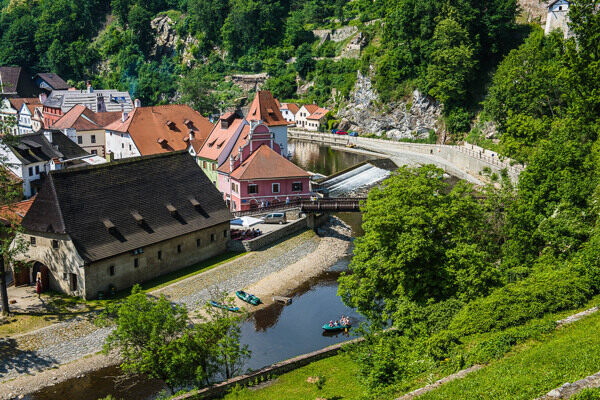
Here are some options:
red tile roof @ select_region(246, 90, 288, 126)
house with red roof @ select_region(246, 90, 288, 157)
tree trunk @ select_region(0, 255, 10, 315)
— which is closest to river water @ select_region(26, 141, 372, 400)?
tree trunk @ select_region(0, 255, 10, 315)

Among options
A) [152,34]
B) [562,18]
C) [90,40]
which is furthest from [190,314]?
[90,40]

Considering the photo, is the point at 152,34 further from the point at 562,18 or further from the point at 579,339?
the point at 579,339

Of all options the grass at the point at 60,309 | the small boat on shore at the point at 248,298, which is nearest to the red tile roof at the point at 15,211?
the grass at the point at 60,309

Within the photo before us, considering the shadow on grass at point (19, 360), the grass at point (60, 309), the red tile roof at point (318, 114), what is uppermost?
the red tile roof at point (318, 114)

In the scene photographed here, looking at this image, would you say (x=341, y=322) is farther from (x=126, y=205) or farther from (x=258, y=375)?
(x=126, y=205)

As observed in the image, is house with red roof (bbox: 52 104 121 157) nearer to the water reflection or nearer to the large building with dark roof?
the water reflection

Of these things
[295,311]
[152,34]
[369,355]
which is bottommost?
[295,311]

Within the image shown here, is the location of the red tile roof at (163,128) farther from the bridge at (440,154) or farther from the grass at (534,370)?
the grass at (534,370)
